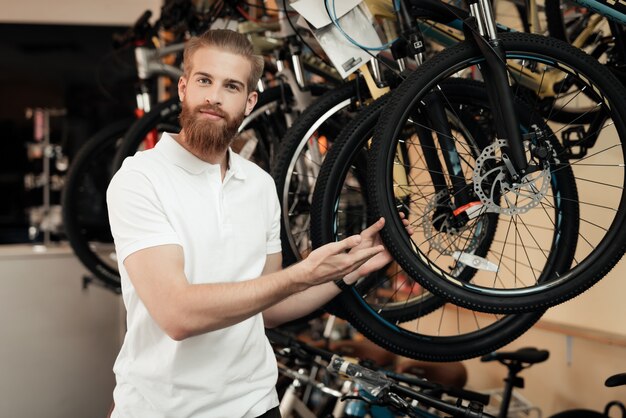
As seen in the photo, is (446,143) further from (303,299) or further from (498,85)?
(303,299)

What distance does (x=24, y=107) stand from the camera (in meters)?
5.27

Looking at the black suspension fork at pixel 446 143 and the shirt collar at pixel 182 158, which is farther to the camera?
the black suspension fork at pixel 446 143

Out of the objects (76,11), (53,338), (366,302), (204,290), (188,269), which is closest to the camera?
(204,290)

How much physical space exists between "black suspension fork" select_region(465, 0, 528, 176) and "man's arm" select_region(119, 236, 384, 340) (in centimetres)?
50

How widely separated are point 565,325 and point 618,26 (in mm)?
1622

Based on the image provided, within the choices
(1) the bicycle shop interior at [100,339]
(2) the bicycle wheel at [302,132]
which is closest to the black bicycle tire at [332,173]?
(2) the bicycle wheel at [302,132]

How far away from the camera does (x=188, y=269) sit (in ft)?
4.83

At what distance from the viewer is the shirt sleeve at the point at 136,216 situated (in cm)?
137

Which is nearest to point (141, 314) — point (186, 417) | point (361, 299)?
point (186, 417)

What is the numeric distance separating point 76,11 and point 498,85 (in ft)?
14.9

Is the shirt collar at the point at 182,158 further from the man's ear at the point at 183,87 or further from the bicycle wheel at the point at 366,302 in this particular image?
the bicycle wheel at the point at 366,302

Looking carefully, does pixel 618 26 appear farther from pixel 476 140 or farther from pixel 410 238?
pixel 410 238

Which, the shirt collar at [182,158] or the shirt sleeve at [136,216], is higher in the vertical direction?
the shirt collar at [182,158]

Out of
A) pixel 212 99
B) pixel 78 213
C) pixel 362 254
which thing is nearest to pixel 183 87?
pixel 212 99
